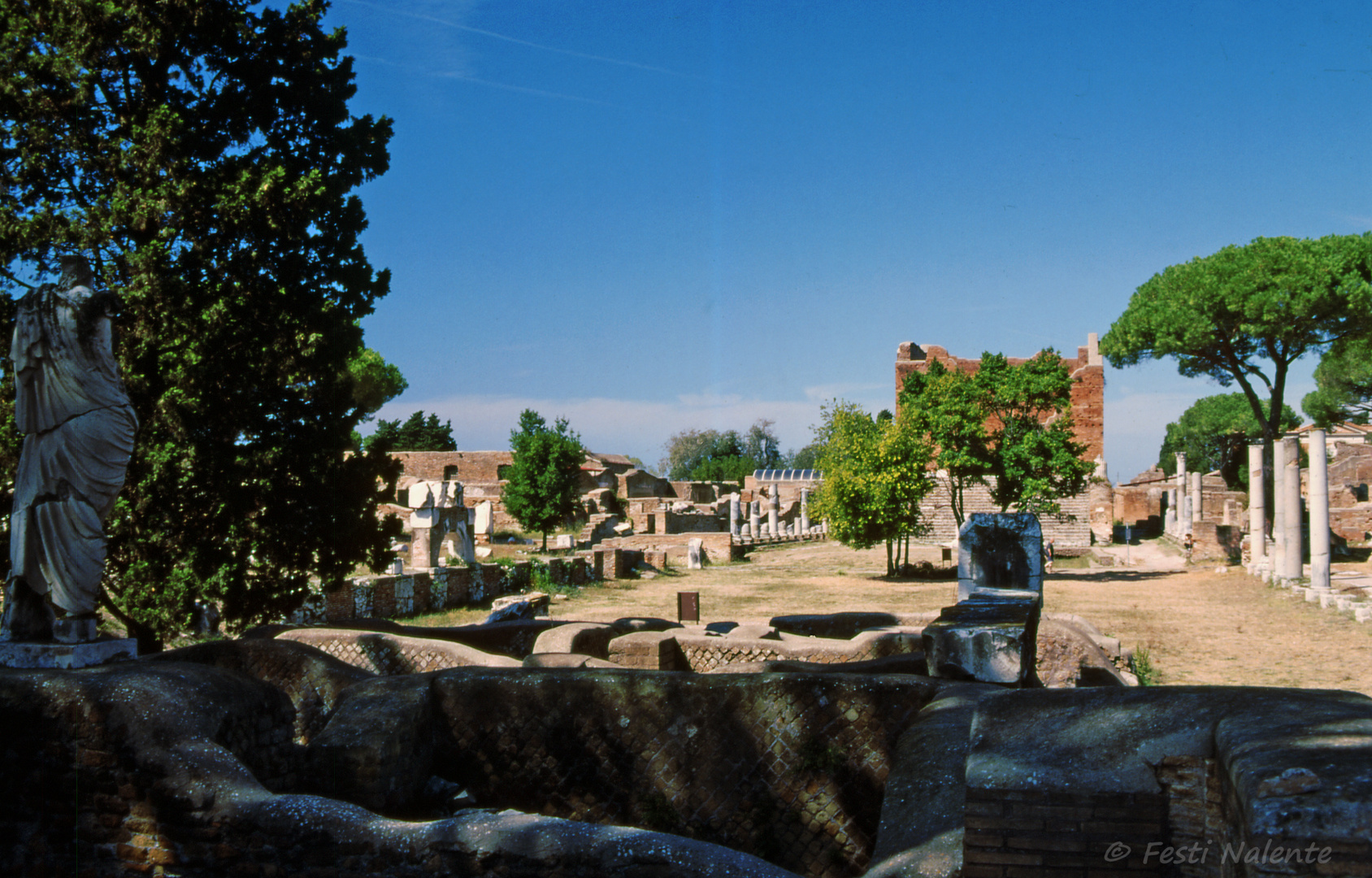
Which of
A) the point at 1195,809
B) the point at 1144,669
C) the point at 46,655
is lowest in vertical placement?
the point at 1144,669

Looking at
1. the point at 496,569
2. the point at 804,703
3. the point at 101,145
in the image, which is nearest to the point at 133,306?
the point at 101,145

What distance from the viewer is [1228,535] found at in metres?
29.0

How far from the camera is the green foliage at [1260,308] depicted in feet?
81.1

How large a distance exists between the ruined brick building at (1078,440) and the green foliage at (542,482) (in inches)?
518

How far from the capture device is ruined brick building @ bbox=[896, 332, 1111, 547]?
117 feet

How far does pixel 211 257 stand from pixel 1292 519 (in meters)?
21.1

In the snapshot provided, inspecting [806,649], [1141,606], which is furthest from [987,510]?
[806,649]

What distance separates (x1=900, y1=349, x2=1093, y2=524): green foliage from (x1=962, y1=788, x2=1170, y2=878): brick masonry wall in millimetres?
21597

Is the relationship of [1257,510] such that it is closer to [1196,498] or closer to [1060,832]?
[1196,498]

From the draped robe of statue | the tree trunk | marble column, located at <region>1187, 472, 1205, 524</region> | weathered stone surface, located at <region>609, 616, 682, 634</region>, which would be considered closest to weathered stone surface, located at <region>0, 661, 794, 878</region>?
the draped robe of statue

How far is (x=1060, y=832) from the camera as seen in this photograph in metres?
3.12

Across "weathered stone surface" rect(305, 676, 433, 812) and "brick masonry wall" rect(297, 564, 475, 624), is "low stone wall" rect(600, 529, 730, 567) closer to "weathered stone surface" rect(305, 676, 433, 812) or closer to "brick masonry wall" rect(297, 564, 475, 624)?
"brick masonry wall" rect(297, 564, 475, 624)

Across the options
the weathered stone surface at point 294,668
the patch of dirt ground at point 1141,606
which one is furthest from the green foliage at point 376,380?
the weathered stone surface at point 294,668

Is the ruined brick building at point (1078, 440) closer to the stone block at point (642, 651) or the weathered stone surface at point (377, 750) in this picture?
the stone block at point (642, 651)
